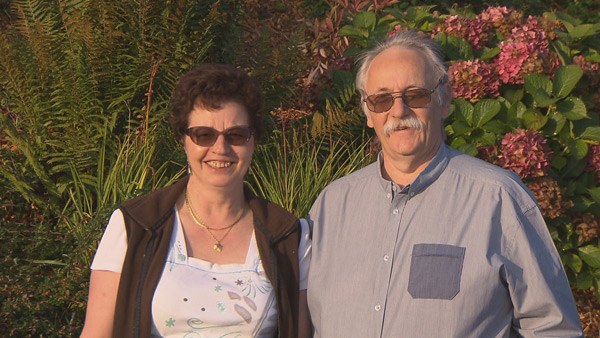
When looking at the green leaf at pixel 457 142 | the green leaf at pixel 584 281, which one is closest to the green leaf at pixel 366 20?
the green leaf at pixel 457 142

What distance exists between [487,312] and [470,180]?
1.70 ft

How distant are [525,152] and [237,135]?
229cm

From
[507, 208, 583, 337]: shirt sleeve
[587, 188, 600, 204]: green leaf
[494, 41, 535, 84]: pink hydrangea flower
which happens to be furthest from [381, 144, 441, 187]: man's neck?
[587, 188, 600, 204]: green leaf

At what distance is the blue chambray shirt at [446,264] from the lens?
2.70 metres

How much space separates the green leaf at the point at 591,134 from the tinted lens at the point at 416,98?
239 centimetres

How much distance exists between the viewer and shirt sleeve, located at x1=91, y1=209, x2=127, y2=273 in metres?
→ 3.03

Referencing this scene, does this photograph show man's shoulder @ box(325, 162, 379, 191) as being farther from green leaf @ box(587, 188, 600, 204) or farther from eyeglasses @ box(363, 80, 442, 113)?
green leaf @ box(587, 188, 600, 204)

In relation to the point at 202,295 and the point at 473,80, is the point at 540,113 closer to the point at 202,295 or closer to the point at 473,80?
the point at 473,80

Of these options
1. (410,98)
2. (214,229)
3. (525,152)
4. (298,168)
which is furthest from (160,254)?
(525,152)

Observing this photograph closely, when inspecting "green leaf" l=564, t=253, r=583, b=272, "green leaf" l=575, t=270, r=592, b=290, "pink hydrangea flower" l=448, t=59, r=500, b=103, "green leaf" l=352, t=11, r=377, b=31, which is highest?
"green leaf" l=352, t=11, r=377, b=31

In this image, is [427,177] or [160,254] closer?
[427,177]

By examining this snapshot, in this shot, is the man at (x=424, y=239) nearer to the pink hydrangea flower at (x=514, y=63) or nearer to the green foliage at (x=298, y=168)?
the green foliage at (x=298, y=168)

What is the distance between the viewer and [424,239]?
2857 mm

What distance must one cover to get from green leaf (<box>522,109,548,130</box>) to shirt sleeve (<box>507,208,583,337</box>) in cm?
229
